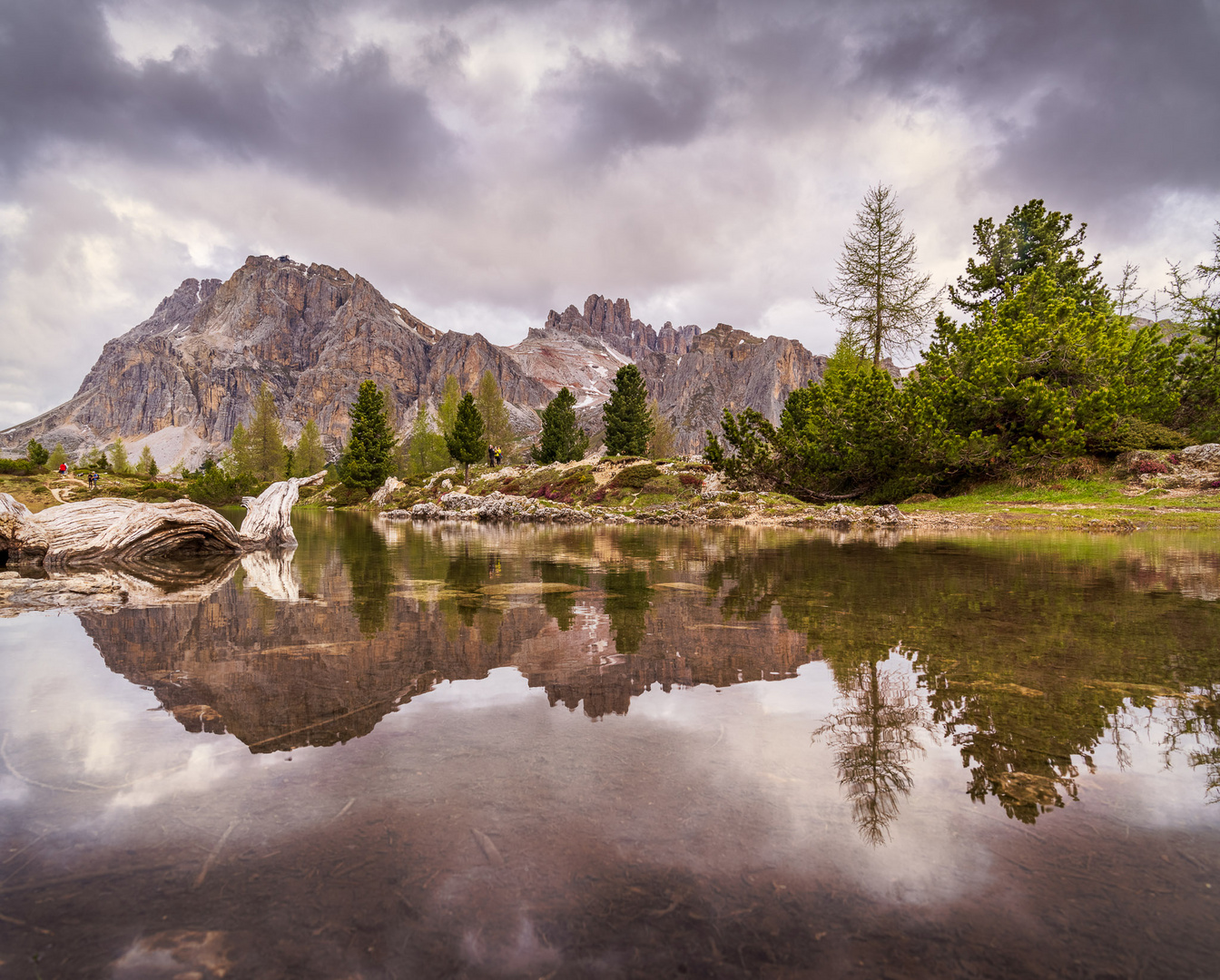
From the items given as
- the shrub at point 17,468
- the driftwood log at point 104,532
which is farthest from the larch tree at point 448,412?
the driftwood log at point 104,532

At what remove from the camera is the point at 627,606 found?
17.9ft

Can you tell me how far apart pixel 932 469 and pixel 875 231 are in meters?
15.3

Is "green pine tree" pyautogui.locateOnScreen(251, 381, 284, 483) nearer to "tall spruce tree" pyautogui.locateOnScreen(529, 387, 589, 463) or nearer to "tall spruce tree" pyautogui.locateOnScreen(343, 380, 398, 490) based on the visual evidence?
"tall spruce tree" pyautogui.locateOnScreen(343, 380, 398, 490)

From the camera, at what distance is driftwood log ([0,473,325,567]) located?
877 cm

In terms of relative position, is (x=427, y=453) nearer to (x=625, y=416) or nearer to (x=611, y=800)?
(x=625, y=416)

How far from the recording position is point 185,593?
600cm

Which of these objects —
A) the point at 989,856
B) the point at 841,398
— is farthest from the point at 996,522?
the point at 989,856

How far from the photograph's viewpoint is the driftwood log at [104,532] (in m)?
8.77

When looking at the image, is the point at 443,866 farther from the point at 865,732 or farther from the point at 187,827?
the point at 865,732

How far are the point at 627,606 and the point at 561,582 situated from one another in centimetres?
186

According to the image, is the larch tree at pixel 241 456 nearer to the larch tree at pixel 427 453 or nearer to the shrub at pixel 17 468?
the larch tree at pixel 427 453

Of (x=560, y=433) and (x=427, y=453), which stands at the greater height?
(x=560, y=433)

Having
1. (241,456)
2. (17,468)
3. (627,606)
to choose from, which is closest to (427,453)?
(241,456)

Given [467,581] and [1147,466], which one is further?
[1147,466]
